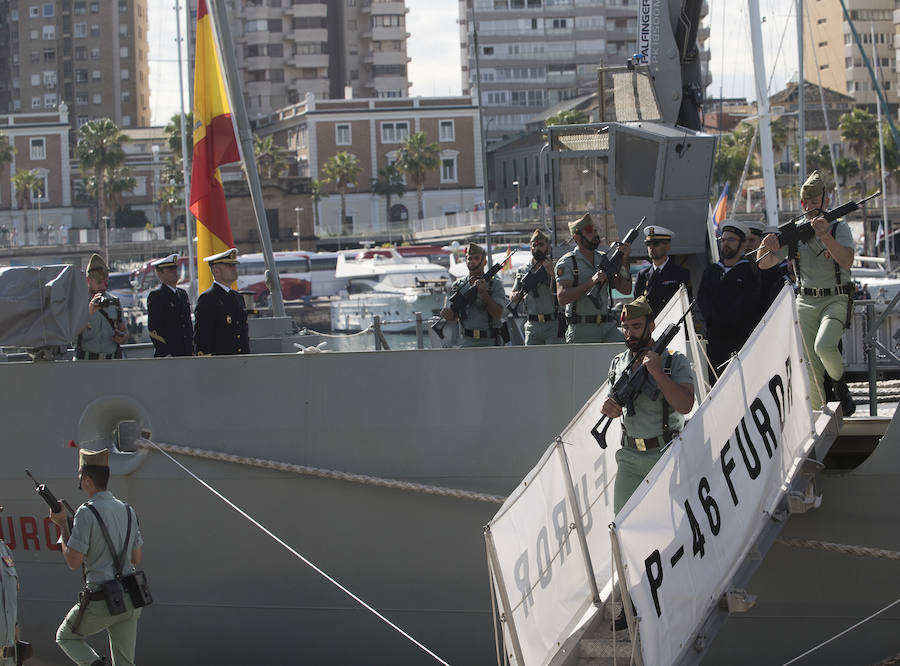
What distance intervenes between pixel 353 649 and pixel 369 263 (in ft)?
144

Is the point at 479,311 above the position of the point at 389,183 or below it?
below

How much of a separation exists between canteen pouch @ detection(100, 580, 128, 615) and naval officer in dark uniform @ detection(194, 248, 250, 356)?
224 centimetres

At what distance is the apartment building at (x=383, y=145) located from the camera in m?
86.6

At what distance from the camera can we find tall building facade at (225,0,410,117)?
347 feet

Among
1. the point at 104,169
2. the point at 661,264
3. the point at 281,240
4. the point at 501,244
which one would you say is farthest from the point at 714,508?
the point at 104,169

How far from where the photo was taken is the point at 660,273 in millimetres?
7414

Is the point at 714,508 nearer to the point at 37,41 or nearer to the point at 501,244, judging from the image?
the point at 501,244

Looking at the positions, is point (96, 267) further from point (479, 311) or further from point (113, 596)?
point (113, 596)

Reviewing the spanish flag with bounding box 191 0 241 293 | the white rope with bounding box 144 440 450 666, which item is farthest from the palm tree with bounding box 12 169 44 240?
the white rope with bounding box 144 440 450 666

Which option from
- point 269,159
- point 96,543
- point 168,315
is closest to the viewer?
point 96,543

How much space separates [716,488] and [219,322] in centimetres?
356

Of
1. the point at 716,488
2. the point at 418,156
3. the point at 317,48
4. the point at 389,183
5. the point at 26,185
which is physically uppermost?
the point at 317,48

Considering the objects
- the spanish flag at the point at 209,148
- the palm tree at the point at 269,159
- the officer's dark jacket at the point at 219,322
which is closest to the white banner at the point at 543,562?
the officer's dark jacket at the point at 219,322

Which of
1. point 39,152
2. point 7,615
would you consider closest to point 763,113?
point 7,615
